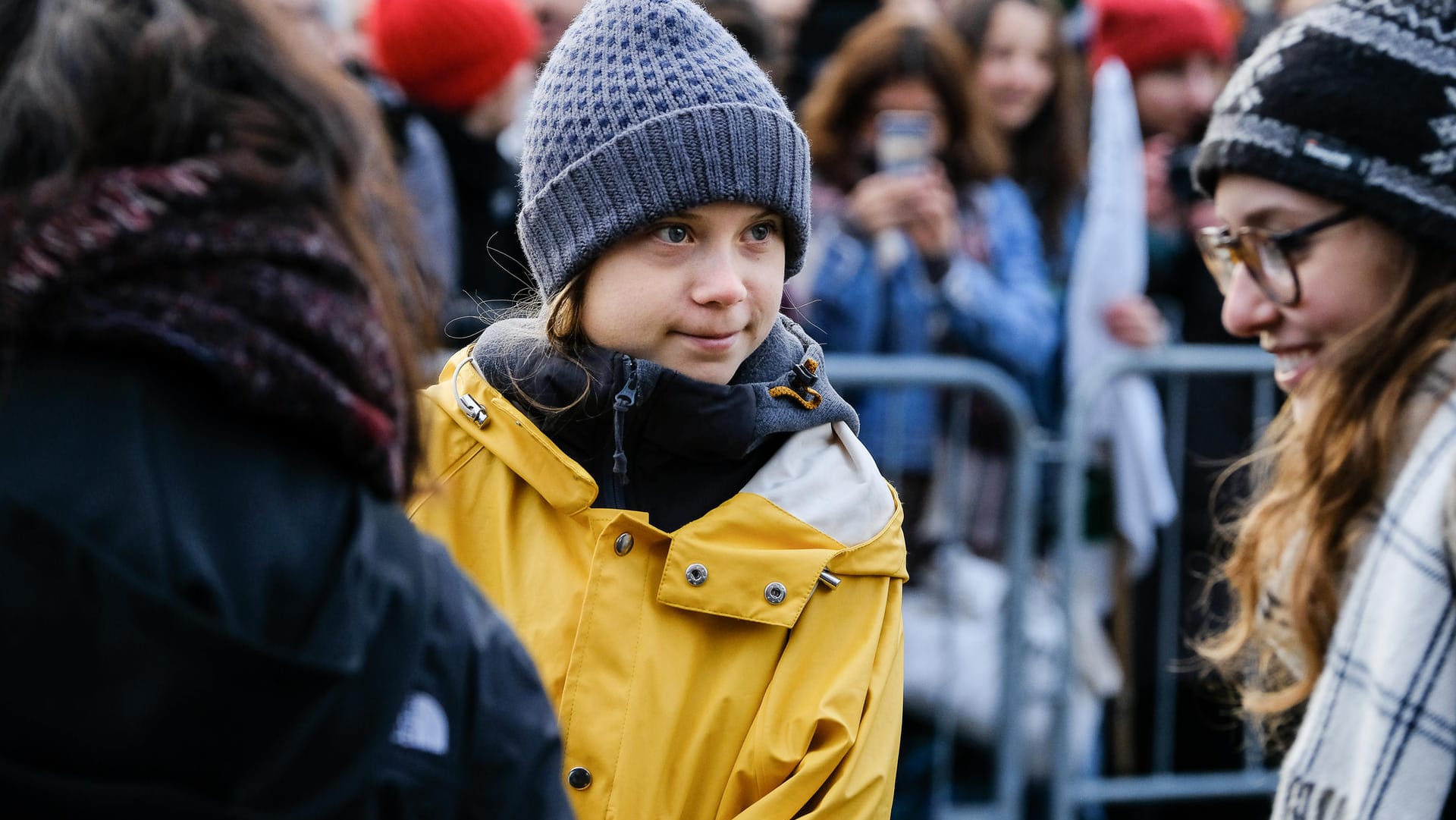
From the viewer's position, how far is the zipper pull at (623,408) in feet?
6.18

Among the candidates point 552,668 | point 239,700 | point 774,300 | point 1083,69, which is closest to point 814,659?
point 552,668

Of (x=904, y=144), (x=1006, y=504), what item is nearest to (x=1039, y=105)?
(x=904, y=144)

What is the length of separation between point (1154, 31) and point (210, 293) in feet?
14.2

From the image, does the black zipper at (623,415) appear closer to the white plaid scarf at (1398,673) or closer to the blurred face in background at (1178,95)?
the white plaid scarf at (1398,673)

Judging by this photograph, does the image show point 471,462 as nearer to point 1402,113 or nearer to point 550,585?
point 550,585

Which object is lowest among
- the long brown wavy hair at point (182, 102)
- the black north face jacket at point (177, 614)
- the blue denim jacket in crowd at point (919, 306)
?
the blue denim jacket in crowd at point (919, 306)

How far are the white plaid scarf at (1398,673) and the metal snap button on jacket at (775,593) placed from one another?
33.4 inches

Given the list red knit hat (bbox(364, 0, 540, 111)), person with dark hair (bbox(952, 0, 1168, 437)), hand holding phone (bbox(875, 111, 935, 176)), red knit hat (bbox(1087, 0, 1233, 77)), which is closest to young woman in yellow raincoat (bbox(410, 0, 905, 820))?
hand holding phone (bbox(875, 111, 935, 176))

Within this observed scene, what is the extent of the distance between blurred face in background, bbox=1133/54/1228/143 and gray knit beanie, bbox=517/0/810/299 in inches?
129

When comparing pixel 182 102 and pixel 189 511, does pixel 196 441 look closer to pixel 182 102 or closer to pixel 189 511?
pixel 189 511

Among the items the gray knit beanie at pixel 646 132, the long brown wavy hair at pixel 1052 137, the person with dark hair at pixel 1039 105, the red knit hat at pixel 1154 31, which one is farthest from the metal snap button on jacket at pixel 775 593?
the red knit hat at pixel 1154 31

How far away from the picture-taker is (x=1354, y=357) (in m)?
2.26

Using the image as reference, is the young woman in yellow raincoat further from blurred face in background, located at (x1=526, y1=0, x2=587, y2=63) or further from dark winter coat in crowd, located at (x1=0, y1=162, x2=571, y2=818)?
blurred face in background, located at (x1=526, y1=0, x2=587, y2=63)

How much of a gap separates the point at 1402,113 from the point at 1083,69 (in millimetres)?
2842
